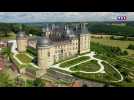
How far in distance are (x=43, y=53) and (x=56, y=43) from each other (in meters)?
0.28

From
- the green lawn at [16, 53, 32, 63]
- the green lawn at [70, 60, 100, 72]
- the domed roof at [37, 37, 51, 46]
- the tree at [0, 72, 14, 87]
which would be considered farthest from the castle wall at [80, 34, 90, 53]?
the tree at [0, 72, 14, 87]

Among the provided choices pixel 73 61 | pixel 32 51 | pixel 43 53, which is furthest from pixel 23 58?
pixel 73 61

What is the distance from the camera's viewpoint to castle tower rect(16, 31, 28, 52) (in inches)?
278

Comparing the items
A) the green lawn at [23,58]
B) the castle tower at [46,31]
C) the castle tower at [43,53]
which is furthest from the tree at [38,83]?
the castle tower at [46,31]

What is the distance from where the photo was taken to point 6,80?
686cm

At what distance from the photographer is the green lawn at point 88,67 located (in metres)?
6.98

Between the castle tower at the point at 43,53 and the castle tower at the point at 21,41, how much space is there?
231 millimetres

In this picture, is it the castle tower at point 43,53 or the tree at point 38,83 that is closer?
the tree at point 38,83

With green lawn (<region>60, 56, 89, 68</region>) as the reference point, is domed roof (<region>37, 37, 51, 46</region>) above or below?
above

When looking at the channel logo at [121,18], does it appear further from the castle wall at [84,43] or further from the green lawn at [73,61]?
the green lawn at [73,61]

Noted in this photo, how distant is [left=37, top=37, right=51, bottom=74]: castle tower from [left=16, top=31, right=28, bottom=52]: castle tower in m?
0.23

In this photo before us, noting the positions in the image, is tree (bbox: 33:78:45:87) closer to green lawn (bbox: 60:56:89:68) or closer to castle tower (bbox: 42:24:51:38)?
green lawn (bbox: 60:56:89:68)
